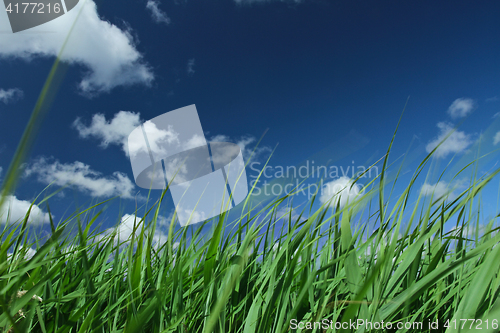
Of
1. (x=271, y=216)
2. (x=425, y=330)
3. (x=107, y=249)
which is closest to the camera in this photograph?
(x=425, y=330)

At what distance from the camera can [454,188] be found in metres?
1.02

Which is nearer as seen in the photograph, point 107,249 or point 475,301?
point 475,301

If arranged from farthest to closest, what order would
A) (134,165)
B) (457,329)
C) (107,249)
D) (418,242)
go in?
1. (134,165)
2. (107,249)
3. (418,242)
4. (457,329)

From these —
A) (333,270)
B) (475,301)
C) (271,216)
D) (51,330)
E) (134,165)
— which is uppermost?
(134,165)

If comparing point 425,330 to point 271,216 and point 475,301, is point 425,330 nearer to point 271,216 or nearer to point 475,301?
point 475,301

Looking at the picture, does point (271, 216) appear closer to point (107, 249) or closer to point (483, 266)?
point (483, 266)

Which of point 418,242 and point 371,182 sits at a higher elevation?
point 371,182

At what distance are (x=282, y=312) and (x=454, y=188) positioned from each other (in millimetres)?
760

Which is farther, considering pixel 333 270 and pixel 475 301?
pixel 333 270

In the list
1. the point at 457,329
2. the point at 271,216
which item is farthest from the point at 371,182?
the point at 457,329

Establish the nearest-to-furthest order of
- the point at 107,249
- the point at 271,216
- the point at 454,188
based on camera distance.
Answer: the point at 454,188 → the point at 271,216 → the point at 107,249

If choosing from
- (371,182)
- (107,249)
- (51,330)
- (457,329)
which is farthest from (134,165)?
(457,329)

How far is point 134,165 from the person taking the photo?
15.5ft

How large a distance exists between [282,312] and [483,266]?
490 millimetres
